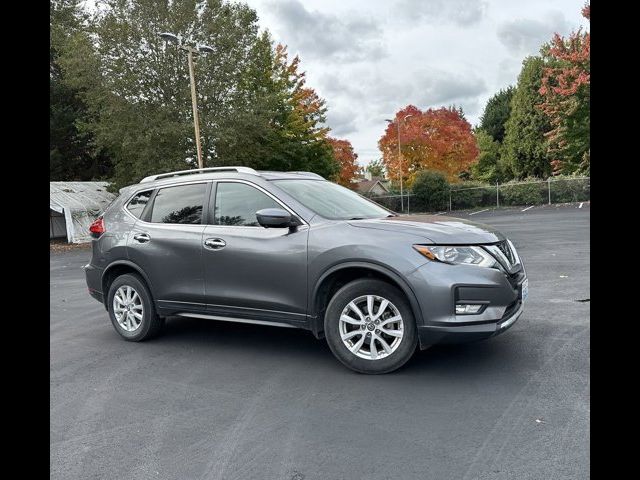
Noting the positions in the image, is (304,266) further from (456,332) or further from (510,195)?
(510,195)

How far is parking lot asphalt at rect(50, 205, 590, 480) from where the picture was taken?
3246mm

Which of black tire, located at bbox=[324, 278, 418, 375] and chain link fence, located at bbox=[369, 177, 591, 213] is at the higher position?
chain link fence, located at bbox=[369, 177, 591, 213]

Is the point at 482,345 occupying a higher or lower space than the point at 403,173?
lower

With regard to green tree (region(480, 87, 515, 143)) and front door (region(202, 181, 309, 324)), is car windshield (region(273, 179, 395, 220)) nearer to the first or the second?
front door (region(202, 181, 309, 324))

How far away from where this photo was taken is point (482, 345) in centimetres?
551

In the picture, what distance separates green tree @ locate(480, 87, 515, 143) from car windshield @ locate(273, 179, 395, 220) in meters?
60.4

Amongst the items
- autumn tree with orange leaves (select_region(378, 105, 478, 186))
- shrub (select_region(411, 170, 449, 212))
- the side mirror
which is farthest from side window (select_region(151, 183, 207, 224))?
autumn tree with orange leaves (select_region(378, 105, 478, 186))

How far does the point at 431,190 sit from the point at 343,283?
1451 inches

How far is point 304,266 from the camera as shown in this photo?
4.97 meters

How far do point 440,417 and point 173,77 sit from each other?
27.4 m

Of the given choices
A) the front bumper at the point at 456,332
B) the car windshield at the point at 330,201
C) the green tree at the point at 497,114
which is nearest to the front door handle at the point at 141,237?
the car windshield at the point at 330,201

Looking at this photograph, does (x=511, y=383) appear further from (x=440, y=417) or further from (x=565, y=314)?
(x=565, y=314)
